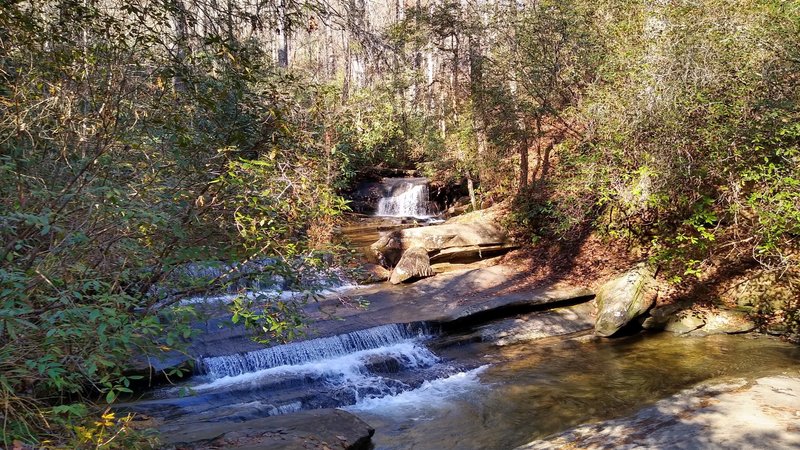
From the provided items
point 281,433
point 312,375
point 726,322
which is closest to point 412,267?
point 312,375

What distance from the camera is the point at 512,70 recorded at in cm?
1380

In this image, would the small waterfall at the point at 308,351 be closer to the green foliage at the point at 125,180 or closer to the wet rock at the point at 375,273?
the wet rock at the point at 375,273

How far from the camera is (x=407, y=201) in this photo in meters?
22.0

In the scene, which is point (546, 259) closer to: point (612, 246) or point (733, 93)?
point (612, 246)

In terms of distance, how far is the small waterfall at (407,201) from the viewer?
71.6ft

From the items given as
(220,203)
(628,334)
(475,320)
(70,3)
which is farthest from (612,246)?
(70,3)

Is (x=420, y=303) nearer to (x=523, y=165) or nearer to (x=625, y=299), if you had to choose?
(x=625, y=299)

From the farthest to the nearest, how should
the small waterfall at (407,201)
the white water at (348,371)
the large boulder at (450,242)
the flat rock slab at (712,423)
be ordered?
the small waterfall at (407,201) → the large boulder at (450,242) → the white water at (348,371) → the flat rock slab at (712,423)

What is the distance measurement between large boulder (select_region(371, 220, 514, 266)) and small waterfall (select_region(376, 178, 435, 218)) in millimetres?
6388

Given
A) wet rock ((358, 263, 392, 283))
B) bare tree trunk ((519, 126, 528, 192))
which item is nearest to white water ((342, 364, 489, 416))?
wet rock ((358, 263, 392, 283))

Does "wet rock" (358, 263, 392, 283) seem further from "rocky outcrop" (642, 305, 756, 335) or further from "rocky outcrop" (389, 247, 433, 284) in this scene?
"rocky outcrop" (642, 305, 756, 335)

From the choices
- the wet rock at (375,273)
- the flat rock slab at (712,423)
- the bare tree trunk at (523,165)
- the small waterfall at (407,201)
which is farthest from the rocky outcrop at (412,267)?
the flat rock slab at (712,423)

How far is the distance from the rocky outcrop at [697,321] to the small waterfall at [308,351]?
481cm

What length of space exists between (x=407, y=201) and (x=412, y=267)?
826 cm
